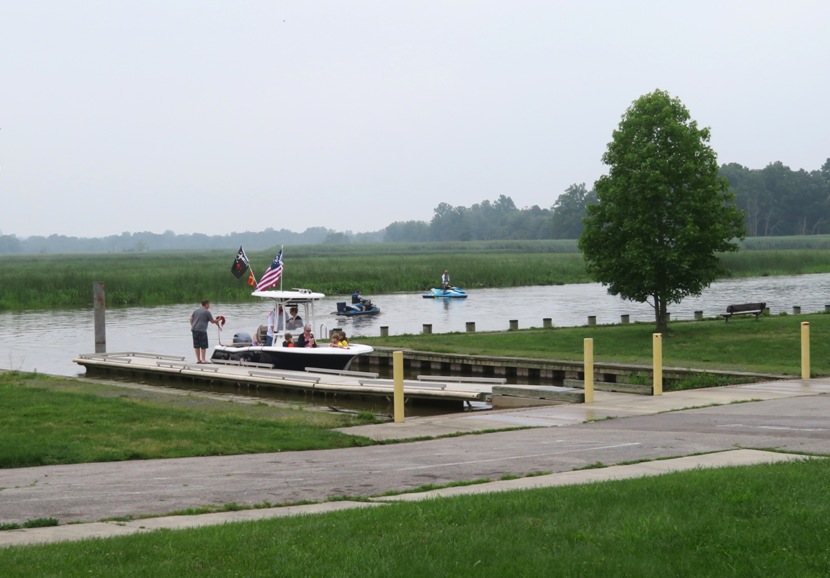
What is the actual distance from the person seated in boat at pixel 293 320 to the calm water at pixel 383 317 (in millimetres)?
5214

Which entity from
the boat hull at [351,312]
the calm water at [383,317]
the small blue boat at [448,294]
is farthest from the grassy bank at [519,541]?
the small blue boat at [448,294]

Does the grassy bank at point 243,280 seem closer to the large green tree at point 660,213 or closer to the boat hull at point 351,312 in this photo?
the boat hull at point 351,312

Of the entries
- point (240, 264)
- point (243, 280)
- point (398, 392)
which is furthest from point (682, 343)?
point (243, 280)

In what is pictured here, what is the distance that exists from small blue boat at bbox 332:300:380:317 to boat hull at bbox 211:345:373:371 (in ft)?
82.6

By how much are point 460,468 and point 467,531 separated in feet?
17.1

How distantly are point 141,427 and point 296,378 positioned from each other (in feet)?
33.5

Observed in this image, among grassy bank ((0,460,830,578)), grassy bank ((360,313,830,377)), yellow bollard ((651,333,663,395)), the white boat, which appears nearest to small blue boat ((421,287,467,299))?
grassy bank ((360,313,830,377))

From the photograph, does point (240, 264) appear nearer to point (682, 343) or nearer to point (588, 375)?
point (682, 343)

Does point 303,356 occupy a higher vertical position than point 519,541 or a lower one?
lower

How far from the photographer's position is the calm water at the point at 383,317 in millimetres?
44375

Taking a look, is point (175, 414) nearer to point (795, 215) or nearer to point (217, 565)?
point (217, 565)

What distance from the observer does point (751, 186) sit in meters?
192

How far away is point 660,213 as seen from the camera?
34.1 m

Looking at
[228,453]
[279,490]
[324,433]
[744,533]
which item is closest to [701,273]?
[324,433]
